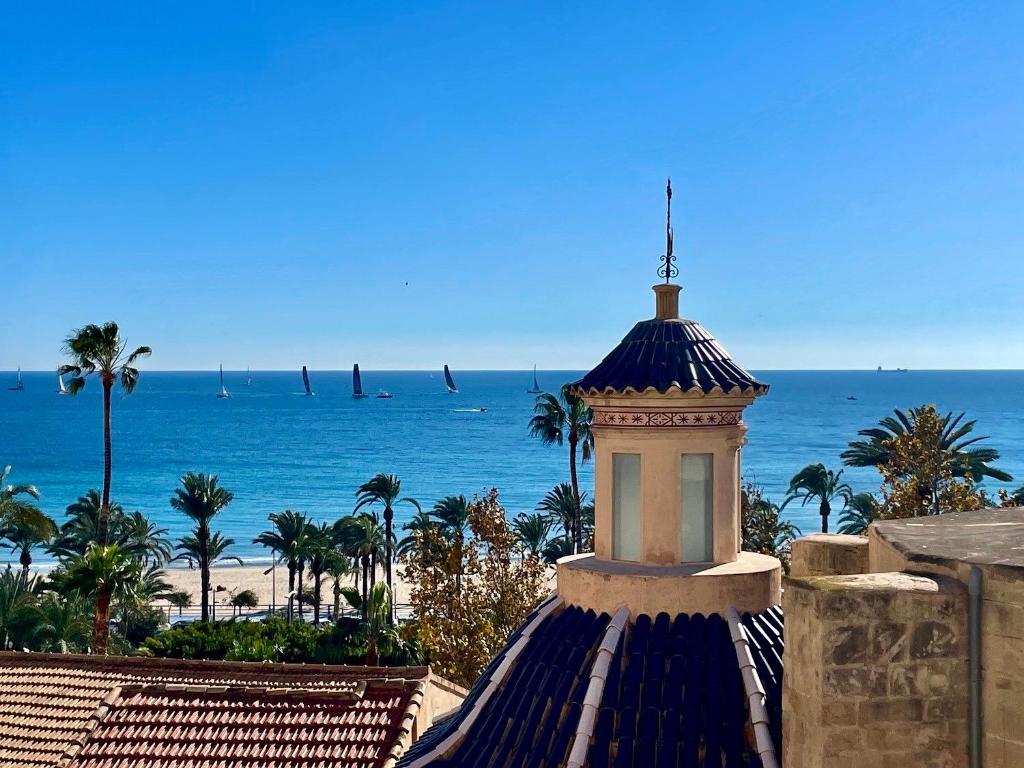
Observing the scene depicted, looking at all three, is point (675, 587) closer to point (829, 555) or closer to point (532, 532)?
point (829, 555)

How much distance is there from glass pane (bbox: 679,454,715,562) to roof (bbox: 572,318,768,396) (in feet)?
2.26

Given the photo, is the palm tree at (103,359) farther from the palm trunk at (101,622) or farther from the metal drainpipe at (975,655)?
the metal drainpipe at (975,655)

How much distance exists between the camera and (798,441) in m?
156

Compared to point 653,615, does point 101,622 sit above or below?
below

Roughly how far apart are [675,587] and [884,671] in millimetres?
2291

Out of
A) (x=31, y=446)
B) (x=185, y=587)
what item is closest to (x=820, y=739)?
(x=185, y=587)

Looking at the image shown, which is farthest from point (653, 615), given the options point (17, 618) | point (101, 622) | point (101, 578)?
point (17, 618)

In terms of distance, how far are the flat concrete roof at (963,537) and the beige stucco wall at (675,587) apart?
1118 millimetres

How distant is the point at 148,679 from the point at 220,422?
626 ft

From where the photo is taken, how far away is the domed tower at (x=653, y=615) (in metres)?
7.09

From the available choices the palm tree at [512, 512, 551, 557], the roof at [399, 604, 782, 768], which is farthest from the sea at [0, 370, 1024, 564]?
the roof at [399, 604, 782, 768]

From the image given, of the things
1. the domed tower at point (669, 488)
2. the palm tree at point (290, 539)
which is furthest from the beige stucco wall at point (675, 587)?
the palm tree at point (290, 539)

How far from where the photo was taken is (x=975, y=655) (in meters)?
5.80

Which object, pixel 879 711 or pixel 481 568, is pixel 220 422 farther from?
pixel 879 711
